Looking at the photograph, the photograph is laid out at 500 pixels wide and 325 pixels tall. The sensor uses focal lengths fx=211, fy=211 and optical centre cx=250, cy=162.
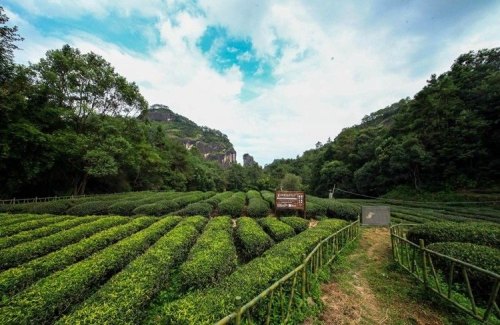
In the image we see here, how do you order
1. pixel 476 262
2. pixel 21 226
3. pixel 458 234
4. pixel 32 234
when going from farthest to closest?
pixel 21 226 < pixel 32 234 < pixel 458 234 < pixel 476 262

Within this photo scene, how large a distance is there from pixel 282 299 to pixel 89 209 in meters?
15.7

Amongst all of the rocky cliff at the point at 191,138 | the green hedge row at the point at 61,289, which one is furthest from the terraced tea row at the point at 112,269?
the rocky cliff at the point at 191,138

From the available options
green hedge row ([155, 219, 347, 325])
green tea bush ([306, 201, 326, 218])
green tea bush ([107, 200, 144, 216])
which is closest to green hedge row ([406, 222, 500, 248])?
green hedge row ([155, 219, 347, 325])

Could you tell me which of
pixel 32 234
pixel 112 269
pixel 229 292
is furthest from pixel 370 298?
pixel 32 234

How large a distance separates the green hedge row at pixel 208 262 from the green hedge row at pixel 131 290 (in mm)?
646

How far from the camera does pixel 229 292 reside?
12.8 feet

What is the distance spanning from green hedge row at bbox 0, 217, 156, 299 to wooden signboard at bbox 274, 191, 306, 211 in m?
8.73

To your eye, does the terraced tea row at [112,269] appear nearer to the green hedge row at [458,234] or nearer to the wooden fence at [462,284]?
the wooden fence at [462,284]

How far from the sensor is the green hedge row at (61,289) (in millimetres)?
3660

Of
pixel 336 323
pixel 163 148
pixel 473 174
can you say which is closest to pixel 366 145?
pixel 473 174

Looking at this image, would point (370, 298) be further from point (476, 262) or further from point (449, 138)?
point (449, 138)

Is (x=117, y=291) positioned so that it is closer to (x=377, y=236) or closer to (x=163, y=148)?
(x=377, y=236)

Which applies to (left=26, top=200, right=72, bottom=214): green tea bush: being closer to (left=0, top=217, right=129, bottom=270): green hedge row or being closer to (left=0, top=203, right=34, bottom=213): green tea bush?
(left=0, top=203, right=34, bottom=213): green tea bush

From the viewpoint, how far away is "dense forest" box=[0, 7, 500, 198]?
17.0 m
